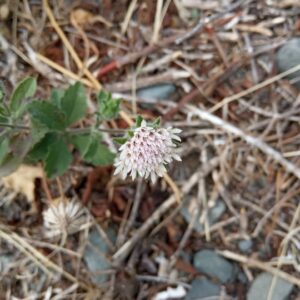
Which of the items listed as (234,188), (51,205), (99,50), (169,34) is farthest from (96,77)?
(234,188)

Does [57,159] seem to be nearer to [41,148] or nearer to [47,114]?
[41,148]

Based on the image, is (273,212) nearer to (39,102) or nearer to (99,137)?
(99,137)

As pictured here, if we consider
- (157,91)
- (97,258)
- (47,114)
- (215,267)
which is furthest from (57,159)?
(215,267)

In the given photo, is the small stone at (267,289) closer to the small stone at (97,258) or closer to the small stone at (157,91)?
the small stone at (97,258)

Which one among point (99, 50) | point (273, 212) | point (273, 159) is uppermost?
point (99, 50)

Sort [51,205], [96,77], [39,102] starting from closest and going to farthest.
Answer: [39,102]
[51,205]
[96,77]

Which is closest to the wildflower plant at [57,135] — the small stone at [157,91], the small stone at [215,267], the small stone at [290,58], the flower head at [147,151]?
the flower head at [147,151]

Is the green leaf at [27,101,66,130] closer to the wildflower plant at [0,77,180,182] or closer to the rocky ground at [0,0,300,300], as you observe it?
the wildflower plant at [0,77,180,182]
